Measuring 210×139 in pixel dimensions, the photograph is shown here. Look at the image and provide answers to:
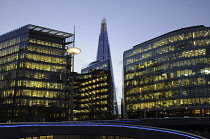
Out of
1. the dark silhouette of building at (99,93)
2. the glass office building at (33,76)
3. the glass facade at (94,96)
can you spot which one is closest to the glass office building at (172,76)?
the glass office building at (33,76)

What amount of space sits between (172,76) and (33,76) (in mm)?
53932

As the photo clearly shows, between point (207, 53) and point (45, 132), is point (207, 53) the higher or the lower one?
the higher one

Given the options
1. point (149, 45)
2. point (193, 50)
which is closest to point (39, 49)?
point (149, 45)

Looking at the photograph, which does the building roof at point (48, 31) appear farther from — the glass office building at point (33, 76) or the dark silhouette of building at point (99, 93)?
the dark silhouette of building at point (99, 93)

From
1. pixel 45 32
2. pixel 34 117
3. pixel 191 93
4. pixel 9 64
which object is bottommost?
pixel 34 117

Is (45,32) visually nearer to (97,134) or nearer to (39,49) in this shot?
(39,49)

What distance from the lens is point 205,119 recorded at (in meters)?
51.1

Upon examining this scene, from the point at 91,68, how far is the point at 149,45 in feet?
262

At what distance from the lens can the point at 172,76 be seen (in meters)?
87.8

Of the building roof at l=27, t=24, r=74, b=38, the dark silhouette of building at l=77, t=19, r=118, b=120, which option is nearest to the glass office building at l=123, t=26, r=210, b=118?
the building roof at l=27, t=24, r=74, b=38

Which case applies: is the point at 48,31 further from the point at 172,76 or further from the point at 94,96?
the point at 94,96

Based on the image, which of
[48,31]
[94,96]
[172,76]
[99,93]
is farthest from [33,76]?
[94,96]

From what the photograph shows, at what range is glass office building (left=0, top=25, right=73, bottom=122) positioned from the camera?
83.4m

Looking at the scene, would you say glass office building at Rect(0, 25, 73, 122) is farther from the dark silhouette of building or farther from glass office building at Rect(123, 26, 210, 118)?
the dark silhouette of building
